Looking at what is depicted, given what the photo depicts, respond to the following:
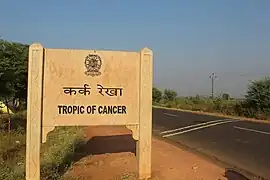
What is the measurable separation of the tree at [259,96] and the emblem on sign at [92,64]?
24353 millimetres

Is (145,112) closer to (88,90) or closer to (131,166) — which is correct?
(88,90)

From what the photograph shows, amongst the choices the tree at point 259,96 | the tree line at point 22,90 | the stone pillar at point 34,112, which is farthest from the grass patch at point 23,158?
the tree at point 259,96

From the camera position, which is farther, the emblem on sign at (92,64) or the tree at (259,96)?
the tree at (259,96)

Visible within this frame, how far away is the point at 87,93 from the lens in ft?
23.2

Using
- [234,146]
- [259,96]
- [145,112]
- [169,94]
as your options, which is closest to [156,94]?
[169,94]

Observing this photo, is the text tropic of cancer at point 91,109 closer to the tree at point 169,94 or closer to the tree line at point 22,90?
the tree line at point 22,90

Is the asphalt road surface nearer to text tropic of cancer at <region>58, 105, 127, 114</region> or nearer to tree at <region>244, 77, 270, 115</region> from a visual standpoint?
text tropic of cancer at <region>58, 105, 127, 114</region>

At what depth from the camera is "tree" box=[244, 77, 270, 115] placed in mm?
29750

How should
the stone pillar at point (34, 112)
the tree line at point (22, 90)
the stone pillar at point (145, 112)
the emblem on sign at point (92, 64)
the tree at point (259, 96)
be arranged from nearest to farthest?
the stone pillar at point (34, 112)
the emblem on sign at point (92, 64)
the stone pillar at point (145, 112)
the tree line at point (22, 90)
the tree at point (259, 96)

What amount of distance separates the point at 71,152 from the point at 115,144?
2013 millimetres

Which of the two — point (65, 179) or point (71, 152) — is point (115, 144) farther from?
point (65, 179)

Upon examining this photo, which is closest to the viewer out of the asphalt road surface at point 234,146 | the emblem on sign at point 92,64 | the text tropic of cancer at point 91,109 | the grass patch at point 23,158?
the text tropic of cancer at point 91,109

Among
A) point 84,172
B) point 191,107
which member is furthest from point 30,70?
point 191,107

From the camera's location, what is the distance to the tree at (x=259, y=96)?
2975 cm
